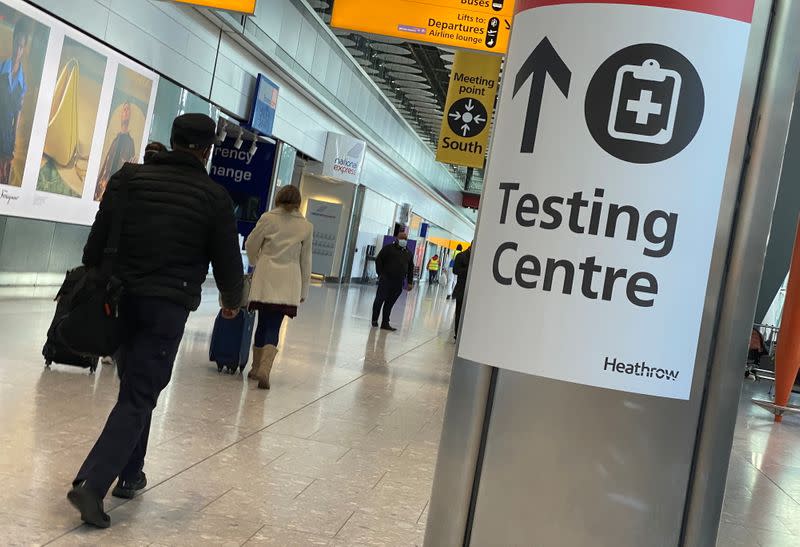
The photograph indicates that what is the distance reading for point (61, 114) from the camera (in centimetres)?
1230

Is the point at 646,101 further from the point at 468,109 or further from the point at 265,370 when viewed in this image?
the point at 468,109

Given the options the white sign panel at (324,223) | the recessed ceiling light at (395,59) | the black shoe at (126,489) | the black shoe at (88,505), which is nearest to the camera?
the black shoe at (88,505)

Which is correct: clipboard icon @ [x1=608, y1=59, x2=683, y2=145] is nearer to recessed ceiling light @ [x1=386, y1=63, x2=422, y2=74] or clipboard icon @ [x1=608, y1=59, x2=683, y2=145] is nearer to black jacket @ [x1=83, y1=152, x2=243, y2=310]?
black jacket @ [x1=83, y1=152, x2=243, y2=310]

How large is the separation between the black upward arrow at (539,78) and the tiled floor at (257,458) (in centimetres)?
227

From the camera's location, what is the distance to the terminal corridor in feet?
13.5

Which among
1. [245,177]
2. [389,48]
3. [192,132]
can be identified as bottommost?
[192,132]

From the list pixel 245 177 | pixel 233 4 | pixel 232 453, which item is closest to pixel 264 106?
pixel 245 177

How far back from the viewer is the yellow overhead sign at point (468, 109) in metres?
16.1

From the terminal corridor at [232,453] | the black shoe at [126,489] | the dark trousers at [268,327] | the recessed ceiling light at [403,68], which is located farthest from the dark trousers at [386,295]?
the recessed ceiling light at [403,68]

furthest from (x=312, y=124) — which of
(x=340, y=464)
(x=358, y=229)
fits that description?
(x=340, y=464)

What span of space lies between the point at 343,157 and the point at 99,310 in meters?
23.5

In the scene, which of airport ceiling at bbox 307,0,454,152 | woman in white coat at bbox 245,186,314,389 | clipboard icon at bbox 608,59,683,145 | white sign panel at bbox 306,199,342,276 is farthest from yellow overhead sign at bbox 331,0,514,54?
white sign panel at bbox 306,199,342,276

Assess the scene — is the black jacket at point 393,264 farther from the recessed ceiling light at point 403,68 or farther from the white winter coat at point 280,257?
the recessed ceiling light at point 403,68

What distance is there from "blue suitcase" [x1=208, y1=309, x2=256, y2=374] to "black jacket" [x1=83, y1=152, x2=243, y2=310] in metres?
4.22
